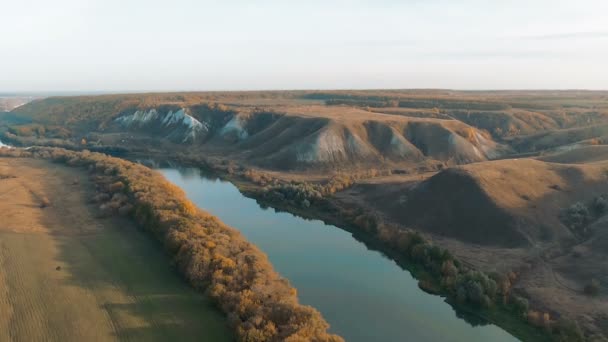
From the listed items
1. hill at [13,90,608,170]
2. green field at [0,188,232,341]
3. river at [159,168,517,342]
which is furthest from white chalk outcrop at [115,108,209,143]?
green field at [0,188,232,341]

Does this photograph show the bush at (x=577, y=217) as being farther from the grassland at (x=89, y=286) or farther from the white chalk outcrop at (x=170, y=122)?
the white chalk outcrop at (x=170, y=122)

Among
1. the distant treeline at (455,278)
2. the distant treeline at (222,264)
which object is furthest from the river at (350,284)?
the distant treeline at (222,264)

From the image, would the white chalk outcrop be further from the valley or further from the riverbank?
the riverbank

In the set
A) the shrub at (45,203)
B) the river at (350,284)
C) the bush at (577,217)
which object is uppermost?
the bush at (577,217)

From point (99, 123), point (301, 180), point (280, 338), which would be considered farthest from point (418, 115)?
point (99, 123)

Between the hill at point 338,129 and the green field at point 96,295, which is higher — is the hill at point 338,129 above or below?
above

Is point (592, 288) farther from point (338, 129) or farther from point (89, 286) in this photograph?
point (338, 129)
